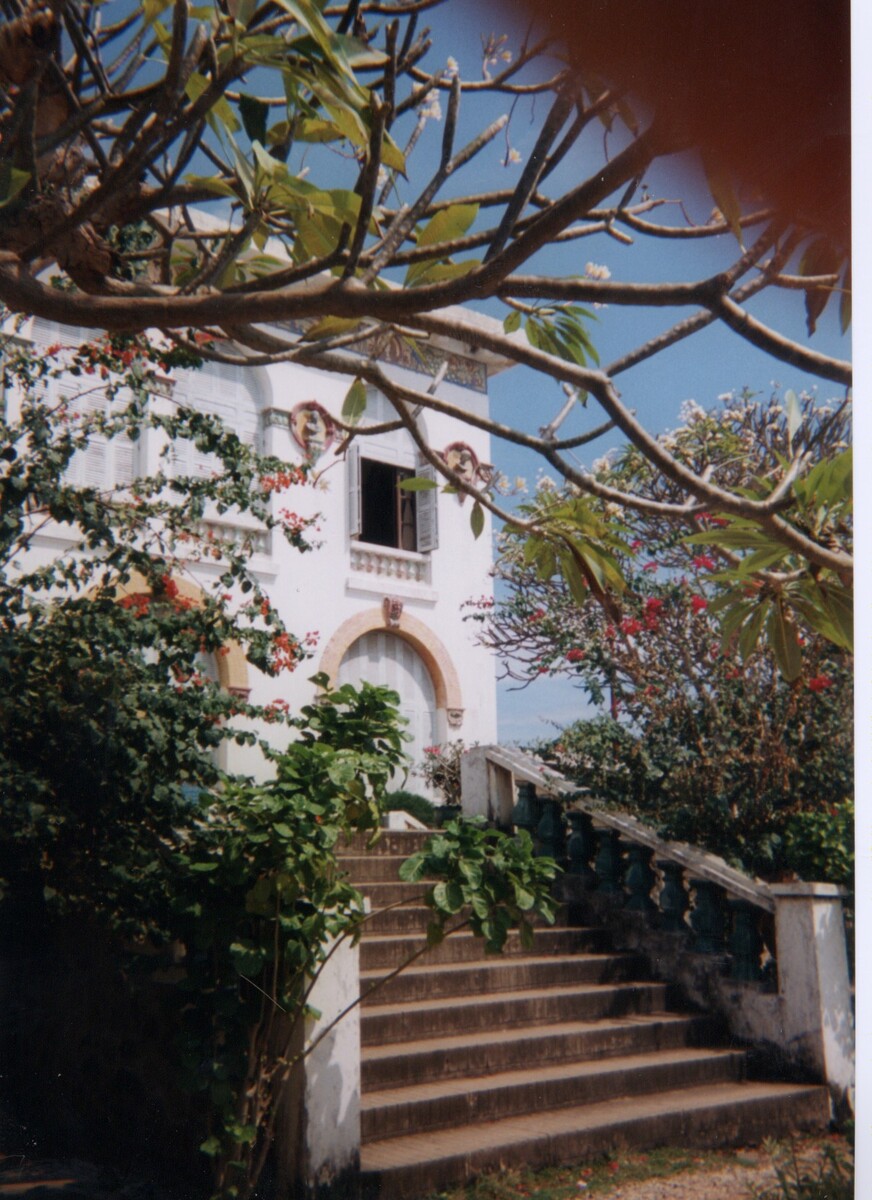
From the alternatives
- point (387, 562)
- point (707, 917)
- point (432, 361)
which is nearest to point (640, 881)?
point (707, 917)

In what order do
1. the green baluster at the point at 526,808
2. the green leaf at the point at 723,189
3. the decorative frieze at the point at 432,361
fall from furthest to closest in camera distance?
the green baluster at the point at 526,808 < the decorative frieze at the point at 432,361 < the green leaf at the point at 723,189

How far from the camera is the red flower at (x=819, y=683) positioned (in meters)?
4.58

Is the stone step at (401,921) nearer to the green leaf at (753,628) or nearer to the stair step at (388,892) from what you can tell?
the stair step at (388,892)

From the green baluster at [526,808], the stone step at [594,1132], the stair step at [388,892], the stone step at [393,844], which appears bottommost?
the stone step at [594,1132]

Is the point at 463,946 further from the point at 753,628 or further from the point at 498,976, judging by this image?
the point at 753,628

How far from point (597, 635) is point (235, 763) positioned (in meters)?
1.79

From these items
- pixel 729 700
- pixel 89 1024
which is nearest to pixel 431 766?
pixel 729 700

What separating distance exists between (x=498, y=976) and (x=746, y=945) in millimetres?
1030

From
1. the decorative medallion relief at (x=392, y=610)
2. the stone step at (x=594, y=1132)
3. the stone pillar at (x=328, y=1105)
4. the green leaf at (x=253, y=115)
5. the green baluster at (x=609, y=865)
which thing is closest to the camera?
the green leaf at (x=253, y=115)

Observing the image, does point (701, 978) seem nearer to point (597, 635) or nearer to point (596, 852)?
point (596, 852)

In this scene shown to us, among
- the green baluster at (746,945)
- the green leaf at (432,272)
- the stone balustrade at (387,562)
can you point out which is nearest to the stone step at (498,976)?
the green baluster at (746,945)

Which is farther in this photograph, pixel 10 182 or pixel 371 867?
pixel 371 867

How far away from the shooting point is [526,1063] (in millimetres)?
3865

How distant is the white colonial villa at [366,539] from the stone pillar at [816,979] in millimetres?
2263
